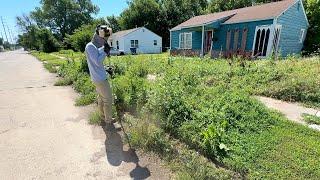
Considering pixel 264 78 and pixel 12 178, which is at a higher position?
pixel 264 78

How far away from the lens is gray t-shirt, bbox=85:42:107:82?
4551mm

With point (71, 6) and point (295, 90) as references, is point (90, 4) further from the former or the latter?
point (295, 90)

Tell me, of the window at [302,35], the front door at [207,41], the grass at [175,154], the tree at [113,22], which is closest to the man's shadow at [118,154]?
the grass at [175,154]

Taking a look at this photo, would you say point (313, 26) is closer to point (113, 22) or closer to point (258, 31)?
point (258, 31)

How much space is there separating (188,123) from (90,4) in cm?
7730

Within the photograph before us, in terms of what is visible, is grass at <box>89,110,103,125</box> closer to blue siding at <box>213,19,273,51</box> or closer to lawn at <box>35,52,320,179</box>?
lawn at <box>35,52,320,179</box>

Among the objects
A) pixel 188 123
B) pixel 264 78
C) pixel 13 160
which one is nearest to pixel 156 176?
pixel 188 123

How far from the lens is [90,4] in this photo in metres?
74.3

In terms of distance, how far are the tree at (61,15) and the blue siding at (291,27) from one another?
6171 cm

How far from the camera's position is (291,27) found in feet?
56.6

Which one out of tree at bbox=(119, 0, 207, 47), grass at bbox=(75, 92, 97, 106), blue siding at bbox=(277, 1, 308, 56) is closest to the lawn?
grass at bbox=(75, 92, 97, 106)

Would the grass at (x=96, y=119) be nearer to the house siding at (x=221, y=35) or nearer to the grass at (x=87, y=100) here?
the grass at (x=87, y=100)

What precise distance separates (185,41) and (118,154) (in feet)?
66.9

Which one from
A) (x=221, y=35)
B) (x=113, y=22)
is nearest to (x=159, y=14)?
(x=113, y=22)
